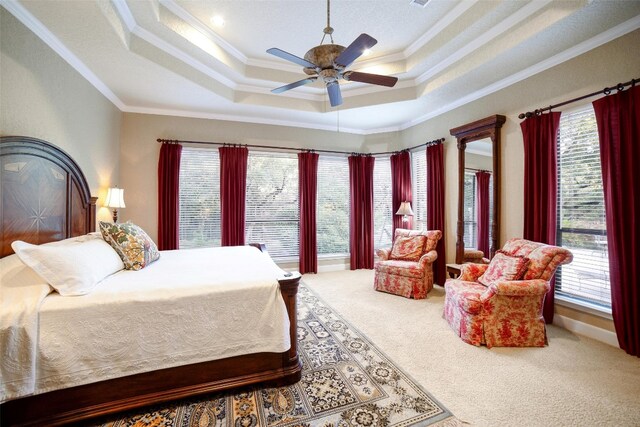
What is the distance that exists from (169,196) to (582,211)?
5.41m

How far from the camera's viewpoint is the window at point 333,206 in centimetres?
550

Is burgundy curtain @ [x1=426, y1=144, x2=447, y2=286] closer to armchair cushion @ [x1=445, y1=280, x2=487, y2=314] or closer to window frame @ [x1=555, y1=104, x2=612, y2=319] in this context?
armchair cushion @ [x1=445, y1=280, x2=487, y2=314]

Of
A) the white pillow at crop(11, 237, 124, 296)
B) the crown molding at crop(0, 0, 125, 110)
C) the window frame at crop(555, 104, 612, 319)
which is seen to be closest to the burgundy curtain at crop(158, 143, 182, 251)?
the crown molding at crop(0, 0, 125, 110)

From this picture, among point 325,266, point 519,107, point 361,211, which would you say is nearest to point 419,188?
point 361,211

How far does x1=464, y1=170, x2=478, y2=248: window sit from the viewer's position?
3961 mm

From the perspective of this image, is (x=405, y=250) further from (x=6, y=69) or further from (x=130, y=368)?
(x=6, y=69)

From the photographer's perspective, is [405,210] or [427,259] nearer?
[427,259]

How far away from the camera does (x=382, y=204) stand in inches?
225

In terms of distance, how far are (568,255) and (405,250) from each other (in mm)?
2077

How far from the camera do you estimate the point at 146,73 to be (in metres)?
3.26

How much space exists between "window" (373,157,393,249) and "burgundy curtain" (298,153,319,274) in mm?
1345

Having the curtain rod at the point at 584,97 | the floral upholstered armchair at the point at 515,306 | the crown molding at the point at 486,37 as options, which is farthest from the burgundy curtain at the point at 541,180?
the crown molding at the point at 486,37

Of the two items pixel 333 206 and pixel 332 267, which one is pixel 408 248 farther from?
pixel 333 206

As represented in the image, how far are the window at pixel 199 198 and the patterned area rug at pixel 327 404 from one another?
3.13m
